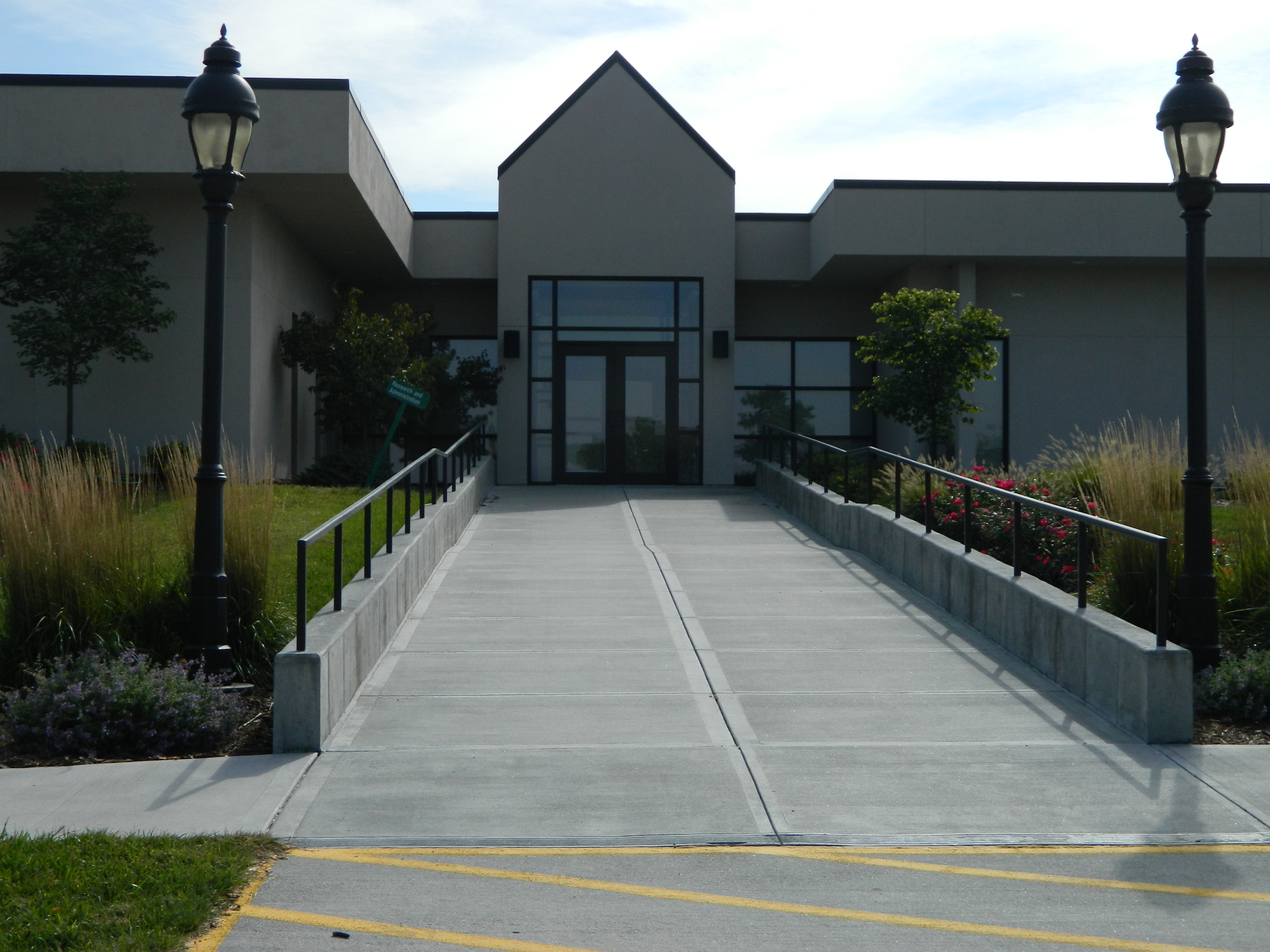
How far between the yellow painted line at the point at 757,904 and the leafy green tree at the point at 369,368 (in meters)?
15.3

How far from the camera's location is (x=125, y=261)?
53.7 feet

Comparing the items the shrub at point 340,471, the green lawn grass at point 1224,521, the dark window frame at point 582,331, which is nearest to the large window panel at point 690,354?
the dark window frame at point 582,331

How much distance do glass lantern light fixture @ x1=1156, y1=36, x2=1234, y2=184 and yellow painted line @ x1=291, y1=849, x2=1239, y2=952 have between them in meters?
5.56

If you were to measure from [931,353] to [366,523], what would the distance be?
40.2 feet

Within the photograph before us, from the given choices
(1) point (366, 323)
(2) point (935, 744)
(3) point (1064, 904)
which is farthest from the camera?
(1) point (366, 323)

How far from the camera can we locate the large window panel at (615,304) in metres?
23.3

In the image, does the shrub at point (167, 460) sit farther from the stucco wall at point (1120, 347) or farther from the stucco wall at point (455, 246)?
the stucco wall at point (1120, 347)

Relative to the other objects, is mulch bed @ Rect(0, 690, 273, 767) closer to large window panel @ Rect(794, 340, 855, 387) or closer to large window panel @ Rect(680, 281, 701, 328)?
large window panel @ Rect(680, 281, 701, 328)

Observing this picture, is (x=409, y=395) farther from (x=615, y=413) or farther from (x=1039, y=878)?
(x=1039, y=878)

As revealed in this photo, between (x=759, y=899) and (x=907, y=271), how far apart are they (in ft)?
63.3

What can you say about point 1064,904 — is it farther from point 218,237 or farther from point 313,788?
point 218,237

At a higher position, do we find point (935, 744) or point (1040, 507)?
point (1040, 507)

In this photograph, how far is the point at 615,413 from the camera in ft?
77.2

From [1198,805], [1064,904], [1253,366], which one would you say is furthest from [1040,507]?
[1253,366]
